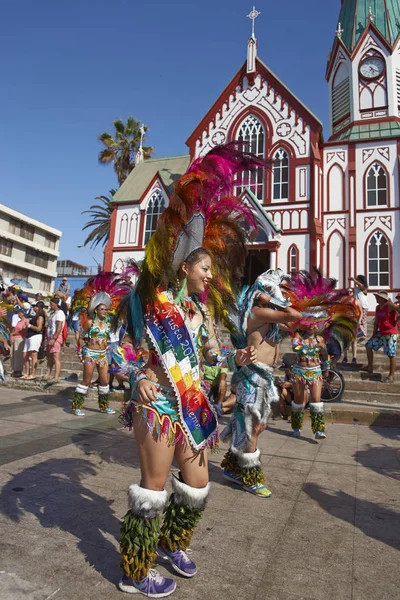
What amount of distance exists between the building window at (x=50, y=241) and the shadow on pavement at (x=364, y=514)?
6110cm

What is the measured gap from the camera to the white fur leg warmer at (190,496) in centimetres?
236

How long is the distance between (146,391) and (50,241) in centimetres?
6289

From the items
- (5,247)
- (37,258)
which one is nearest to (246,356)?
(5,247)

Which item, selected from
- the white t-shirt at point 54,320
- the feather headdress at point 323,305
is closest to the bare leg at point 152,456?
the feather headdress at point 323,305

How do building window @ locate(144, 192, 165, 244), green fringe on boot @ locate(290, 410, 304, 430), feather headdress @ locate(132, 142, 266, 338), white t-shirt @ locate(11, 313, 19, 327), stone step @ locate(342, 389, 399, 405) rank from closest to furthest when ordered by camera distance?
feather headdress @ locate(132, 142, 266, 338)
green fringe on boot @ locate(290, 410, 304, 430)
stone step @ locate(342, 389, 399, 405)
white t-shirt @ locate(11, 313, 19, 327)
building window @ locate(144, 192, 165, 244)

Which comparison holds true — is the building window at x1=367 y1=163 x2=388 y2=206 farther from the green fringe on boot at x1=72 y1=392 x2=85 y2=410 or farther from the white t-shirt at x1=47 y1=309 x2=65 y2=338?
the green fringe on boot at x1=72 y1=392 x2=85 y2=410

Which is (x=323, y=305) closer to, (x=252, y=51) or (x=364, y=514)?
(x=364, y=514)

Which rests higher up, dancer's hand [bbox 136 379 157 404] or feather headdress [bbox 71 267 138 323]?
feather headdress [bbox 71 267 138 323]

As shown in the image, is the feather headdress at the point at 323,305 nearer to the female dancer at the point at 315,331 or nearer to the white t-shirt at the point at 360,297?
the female dancer at the point at 315,331

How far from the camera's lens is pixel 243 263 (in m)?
3.08

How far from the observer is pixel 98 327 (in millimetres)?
7219

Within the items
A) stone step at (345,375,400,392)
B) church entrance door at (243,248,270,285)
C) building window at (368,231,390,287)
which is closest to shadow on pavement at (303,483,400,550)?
stone step at (345,375,400,392)

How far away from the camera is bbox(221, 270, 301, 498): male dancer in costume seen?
3830mm

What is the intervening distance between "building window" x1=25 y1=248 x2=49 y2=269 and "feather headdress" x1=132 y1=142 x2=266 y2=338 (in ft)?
187
